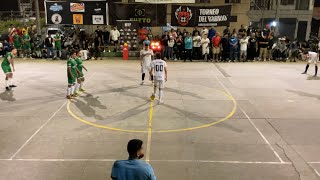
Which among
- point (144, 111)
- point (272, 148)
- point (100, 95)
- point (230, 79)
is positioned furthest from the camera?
point (230, 79)

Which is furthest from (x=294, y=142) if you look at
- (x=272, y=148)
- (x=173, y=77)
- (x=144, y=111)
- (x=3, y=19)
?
(x=3, y=19)

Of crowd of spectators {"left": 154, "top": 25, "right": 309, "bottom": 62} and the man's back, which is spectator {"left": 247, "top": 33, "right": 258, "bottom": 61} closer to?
crowd of spectators {"left": 154, "top": 25, "right": 309, "bottom": 62}

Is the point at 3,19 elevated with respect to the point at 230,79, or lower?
elevated

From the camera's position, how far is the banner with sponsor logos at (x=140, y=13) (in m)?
26.3

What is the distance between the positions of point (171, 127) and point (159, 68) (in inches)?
126

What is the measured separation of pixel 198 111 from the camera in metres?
13.9

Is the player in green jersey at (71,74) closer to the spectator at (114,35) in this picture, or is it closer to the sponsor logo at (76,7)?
the spectator at (114,35)

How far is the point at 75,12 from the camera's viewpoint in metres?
26.3

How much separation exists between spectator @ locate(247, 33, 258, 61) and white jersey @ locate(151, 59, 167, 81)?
12845 mm

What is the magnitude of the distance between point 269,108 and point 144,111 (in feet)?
16.3

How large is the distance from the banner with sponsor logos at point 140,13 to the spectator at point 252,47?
6.49m

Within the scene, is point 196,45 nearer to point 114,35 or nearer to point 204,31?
point 204,31

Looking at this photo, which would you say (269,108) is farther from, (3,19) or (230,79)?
(3,19)

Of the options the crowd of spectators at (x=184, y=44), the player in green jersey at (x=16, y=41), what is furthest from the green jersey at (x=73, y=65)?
the player in green jersey at (x=16, y=41)
